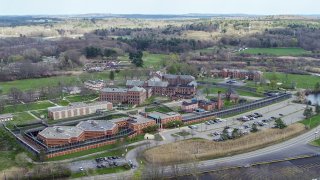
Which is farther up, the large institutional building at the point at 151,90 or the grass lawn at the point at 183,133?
the large institutional building at the point at 151,90

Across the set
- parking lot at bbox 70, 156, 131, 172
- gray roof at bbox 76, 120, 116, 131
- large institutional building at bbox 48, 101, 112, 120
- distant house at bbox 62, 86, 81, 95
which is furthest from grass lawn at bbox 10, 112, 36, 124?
parking lot at bbox 70, 156, 131, 172

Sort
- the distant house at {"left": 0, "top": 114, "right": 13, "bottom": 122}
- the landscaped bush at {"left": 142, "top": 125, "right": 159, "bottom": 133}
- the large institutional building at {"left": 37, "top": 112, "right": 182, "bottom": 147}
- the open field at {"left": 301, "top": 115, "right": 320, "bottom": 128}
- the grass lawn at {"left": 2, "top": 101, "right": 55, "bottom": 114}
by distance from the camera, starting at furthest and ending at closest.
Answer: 1. the grass lawn at {"left": 2, "top": 101, "right": 55, "bottom": 114}
2. the distant house at {"left": 0, "top": 114, "right": 13, "bottom": 122}
3. the open field at {"left": 301, "top": 115, "right": 320, "bottom": 128}
4. the landscaped bush at {"left": 142, "top": 125, "right": 159, "bottom": 133}
5. the large institutional building at {"left": 37, "top": 112, "right": 182, "bottom": 147}

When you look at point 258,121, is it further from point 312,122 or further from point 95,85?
point 95,85

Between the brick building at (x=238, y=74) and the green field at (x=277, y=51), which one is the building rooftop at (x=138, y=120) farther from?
the green field at (x=277, y=51)

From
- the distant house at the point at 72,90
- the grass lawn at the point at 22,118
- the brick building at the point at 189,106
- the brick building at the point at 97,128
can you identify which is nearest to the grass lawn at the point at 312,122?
the brick building at the point at 189,106

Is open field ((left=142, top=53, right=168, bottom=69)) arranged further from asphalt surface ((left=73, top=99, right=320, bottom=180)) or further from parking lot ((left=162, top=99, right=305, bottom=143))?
asphalt surface ((left=73, top=99, right=320, bottom=180))

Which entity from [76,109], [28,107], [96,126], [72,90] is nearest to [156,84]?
[72,90]
